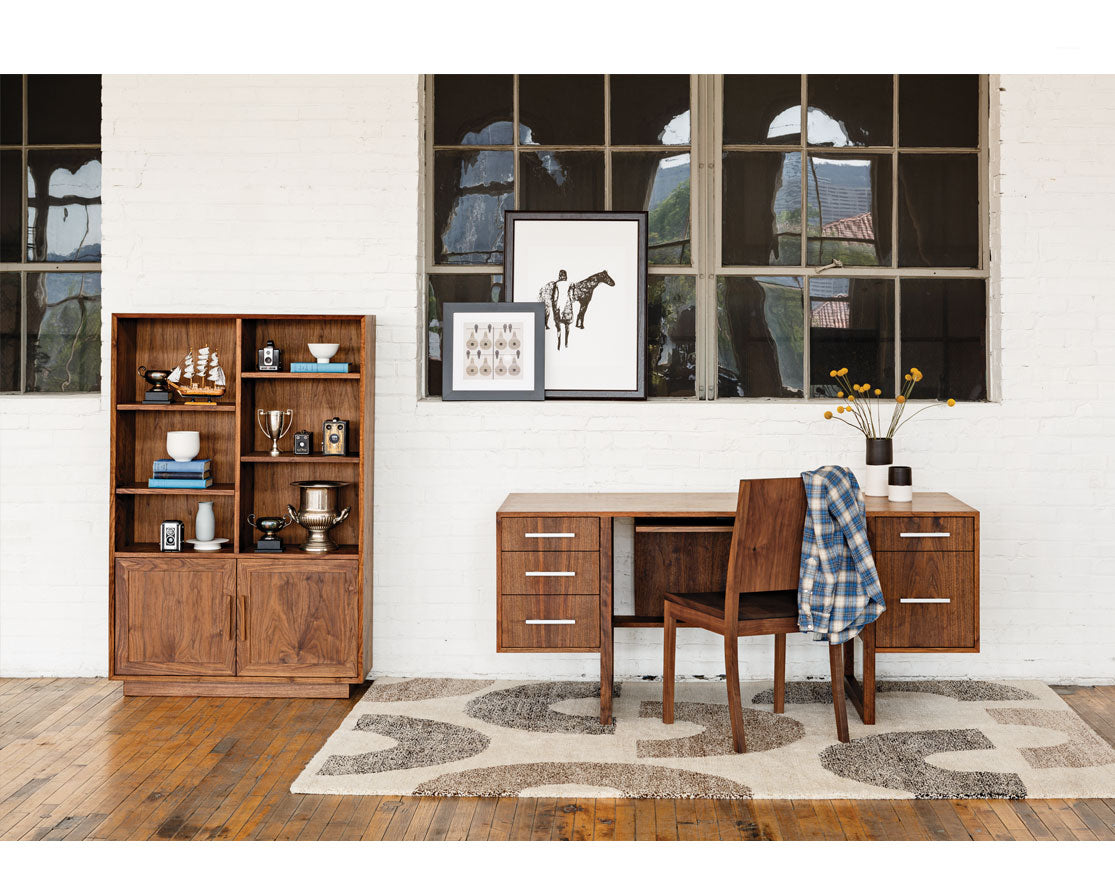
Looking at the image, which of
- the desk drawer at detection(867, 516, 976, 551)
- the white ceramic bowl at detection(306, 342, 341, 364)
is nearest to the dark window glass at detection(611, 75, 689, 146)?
the white ceramic bowl at detection(306, 342, 341, 364)

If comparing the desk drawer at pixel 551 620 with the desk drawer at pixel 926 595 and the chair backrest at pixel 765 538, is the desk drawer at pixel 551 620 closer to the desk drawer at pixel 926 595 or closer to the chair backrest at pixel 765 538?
the chair backrest at pixel 765 538

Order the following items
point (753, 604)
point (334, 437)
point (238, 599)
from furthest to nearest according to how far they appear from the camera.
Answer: point (334, 437) → point (238, 599) → point (753, 604)

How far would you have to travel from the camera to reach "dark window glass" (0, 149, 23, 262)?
15.7 feet

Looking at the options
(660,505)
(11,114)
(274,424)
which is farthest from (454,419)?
(11,114)

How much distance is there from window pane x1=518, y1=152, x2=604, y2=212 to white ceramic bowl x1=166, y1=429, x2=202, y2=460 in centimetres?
177

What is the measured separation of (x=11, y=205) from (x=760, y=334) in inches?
137

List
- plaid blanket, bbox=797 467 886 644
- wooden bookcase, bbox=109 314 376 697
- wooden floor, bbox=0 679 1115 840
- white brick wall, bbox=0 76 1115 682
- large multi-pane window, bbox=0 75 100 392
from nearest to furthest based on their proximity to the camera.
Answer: wooden floor, bbox=0 679 1115 840 < plaid blanket, bbox=797 467 886 644 < wooden bookcase, bbox=109 314 376 697 < white brick wall, bbox=0 76 1115 682 < large multi-pane window, bbox=0 75 100 392

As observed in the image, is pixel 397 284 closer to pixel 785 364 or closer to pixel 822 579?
pixel 785 364

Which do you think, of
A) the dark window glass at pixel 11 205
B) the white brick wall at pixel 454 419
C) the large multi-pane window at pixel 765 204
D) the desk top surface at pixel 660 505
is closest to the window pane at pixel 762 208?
the large multi-pane window at pixel 765 204

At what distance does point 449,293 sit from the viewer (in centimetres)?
471

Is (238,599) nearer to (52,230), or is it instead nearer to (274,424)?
(274,424)

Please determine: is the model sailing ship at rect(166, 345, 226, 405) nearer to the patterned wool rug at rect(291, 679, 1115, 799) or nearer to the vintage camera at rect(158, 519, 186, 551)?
the vintage camera at rect(158, 519, 186, 551)

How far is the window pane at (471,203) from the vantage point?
470cm

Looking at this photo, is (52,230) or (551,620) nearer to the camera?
(551,620)
